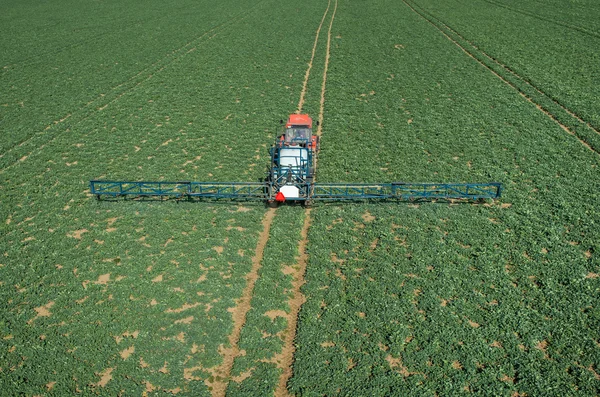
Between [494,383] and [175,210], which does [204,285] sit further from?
[494,383]

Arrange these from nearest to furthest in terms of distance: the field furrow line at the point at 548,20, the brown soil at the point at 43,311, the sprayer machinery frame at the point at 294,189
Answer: the brown soil at the point at 43,311
the sprayer machinery frame at the point at 294,189
the field furrow line at the point at 548,20

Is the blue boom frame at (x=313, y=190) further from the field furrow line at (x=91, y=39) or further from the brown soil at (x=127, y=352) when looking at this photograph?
the field furrow line at (x=91, y=39)

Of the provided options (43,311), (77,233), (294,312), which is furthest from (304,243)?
(43,311)

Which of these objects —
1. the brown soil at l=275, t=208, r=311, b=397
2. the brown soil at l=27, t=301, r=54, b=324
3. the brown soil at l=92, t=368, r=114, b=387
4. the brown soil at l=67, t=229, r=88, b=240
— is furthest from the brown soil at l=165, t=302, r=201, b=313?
the brown soil at l=67, t=229, r=88, b=240

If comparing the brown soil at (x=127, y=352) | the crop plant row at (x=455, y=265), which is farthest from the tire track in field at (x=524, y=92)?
the brown soil at (x=127, y=352)

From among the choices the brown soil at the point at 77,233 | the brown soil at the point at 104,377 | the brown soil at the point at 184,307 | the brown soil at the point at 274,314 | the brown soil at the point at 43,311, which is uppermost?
Result: the brown soil at the point at 77,233

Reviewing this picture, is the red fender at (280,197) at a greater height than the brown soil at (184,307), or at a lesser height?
greater

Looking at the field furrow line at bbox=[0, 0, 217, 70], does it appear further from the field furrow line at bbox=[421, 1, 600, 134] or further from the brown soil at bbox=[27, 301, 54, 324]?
the field furrow line at bbox=[421, 1, 600, 134]

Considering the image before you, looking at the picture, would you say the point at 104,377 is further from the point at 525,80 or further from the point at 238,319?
the point at 525,80
